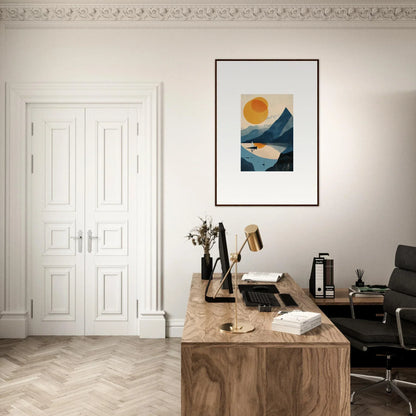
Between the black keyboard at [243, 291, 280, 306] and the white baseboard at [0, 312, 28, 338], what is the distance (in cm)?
259

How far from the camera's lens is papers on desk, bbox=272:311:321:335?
2254mm

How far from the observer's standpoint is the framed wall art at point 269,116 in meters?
4.48

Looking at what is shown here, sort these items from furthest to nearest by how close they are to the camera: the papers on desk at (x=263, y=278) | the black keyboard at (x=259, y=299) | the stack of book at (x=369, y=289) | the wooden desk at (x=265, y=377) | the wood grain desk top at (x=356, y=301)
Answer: the stack of book at (x=369, y=289)
the wood grain desk top at (x=356, y=301)
the papers on desk at (x=263, y=278)
the black keyboard at (x=259, y=299)
the wooden desk at (x=265, y=377)

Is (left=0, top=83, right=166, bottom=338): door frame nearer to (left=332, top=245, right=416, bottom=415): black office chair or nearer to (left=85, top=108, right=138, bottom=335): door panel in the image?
(left=85, top=108, right=138, bottom=335): door panel

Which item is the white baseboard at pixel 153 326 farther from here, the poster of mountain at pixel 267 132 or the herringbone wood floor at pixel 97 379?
the poster of mountain at pixel 267 132

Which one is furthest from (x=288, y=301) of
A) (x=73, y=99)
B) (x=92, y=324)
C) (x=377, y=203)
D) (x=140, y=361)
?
(x=73, y=99)

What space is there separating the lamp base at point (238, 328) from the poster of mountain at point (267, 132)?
2.35 metres

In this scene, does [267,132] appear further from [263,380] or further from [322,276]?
[263,380]

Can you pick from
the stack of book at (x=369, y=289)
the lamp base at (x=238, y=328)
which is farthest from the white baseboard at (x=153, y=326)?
the lamp base at (x=238, y=328)

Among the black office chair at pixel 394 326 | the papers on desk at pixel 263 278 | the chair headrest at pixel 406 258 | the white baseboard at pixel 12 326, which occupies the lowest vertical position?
the white baseboard at pixel 12 326

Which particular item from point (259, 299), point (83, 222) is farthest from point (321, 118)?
point (83, 222)

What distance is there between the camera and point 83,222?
4609mm

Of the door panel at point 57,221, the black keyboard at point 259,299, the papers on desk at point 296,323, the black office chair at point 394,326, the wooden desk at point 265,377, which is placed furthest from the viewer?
the door panel at point 57,221

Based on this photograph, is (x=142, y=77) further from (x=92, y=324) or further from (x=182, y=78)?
(x=92, y=324)
